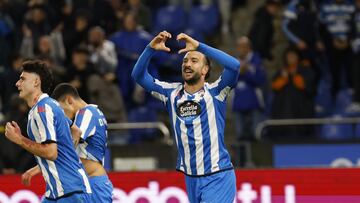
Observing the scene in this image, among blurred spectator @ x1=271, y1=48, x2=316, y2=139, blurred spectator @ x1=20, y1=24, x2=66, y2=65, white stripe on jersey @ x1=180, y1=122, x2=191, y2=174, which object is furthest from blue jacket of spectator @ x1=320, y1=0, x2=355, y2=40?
white stripe on jersey @ x1=180, y1=122, x2=191, y2=174

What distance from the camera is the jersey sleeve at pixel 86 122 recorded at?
36.0 feet

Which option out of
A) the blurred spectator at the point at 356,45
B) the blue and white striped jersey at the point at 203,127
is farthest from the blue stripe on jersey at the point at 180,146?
the blurred spectator at the point at 356,45

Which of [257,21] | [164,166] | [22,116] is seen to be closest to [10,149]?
[22,116]

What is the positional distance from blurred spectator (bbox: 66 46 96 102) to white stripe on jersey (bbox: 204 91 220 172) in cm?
614

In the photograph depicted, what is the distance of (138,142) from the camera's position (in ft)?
56.9

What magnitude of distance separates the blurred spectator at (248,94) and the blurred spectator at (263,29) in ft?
3.56

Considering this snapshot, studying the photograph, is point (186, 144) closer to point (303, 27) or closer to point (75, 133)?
point (75, 133)

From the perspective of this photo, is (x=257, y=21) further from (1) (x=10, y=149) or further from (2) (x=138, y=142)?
(1) (x=10, y=149)

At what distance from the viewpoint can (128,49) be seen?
17.8 m

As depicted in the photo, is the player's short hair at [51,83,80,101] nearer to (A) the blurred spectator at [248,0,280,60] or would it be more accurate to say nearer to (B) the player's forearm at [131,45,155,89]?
(B) the player's forearm at [131,45,155,89]

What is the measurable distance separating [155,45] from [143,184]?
9.49 ft

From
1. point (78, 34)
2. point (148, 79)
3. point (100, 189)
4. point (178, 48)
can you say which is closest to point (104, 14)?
point (78, 34)

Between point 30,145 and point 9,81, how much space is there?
7.88 m

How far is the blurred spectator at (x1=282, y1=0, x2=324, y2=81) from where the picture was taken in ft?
59.1
